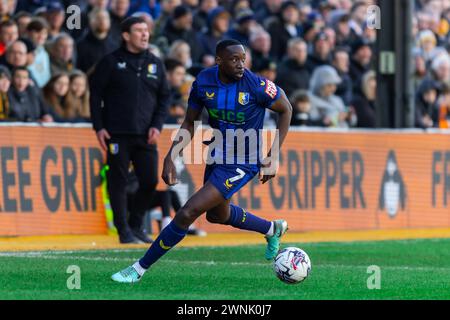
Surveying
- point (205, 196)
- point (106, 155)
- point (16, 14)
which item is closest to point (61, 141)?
point (106, 155)

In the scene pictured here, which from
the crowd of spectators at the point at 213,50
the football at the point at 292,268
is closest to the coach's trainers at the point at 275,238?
the football at the point at 292,268

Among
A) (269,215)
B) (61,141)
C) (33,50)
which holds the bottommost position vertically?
(269,215)

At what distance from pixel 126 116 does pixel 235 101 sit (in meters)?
3.93

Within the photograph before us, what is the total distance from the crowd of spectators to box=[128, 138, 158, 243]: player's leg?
6.36 feet

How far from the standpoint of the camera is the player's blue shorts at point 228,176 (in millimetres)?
11281

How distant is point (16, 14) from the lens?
18.6 meters

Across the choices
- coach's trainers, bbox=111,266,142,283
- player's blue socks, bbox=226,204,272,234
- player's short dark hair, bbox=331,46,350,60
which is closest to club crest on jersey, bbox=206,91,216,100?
player's blue socks, bbox=226,204,272,234

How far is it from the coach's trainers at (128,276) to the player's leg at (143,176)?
4072 mm

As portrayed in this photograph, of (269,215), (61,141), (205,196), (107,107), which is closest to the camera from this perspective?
(205,196)

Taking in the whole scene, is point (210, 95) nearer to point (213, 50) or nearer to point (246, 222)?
point (246, 222)

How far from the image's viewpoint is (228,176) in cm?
1133

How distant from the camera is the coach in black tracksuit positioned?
15.1 m
